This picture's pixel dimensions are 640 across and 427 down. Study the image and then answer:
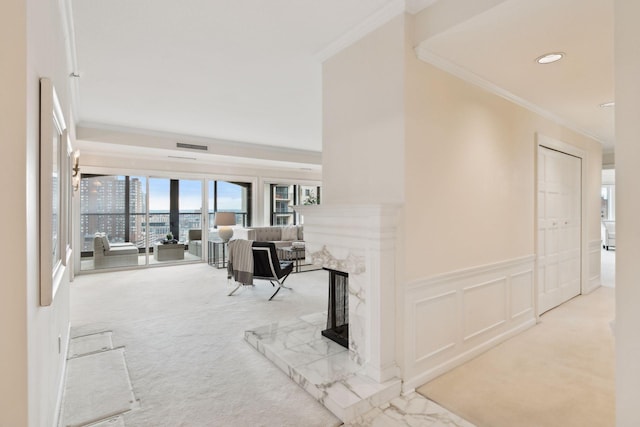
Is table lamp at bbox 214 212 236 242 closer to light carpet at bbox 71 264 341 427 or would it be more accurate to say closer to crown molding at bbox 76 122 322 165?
crown molding at bbox 76 122 322 165

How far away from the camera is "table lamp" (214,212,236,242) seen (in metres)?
7.57

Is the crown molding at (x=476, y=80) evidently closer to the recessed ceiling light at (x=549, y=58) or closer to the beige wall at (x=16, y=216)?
the recessed ceiling light at (x=549, y=58)

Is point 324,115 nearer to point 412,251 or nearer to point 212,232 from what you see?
point 412,251

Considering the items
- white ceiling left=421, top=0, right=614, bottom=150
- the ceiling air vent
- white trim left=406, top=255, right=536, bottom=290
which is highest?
the ceiling air vent

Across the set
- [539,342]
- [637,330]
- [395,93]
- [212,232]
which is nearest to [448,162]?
[395,93]

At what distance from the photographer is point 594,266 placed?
5184 millimetres

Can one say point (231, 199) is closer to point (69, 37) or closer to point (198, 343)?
point (198, 343)

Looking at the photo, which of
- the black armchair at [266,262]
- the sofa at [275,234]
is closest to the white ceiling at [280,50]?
the black armchair at [266,262]

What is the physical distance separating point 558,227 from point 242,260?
167 inches

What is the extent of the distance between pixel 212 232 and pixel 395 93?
6.60 meters

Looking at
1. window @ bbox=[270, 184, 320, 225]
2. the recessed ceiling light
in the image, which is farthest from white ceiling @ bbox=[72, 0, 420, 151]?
window @ bbox=[270, 184, 320, 225]

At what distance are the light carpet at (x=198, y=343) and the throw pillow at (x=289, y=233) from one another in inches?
78.3

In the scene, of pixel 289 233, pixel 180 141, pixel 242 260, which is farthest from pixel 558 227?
pixel 180 141

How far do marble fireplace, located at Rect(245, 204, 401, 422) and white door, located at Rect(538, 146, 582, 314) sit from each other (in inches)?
97.4
